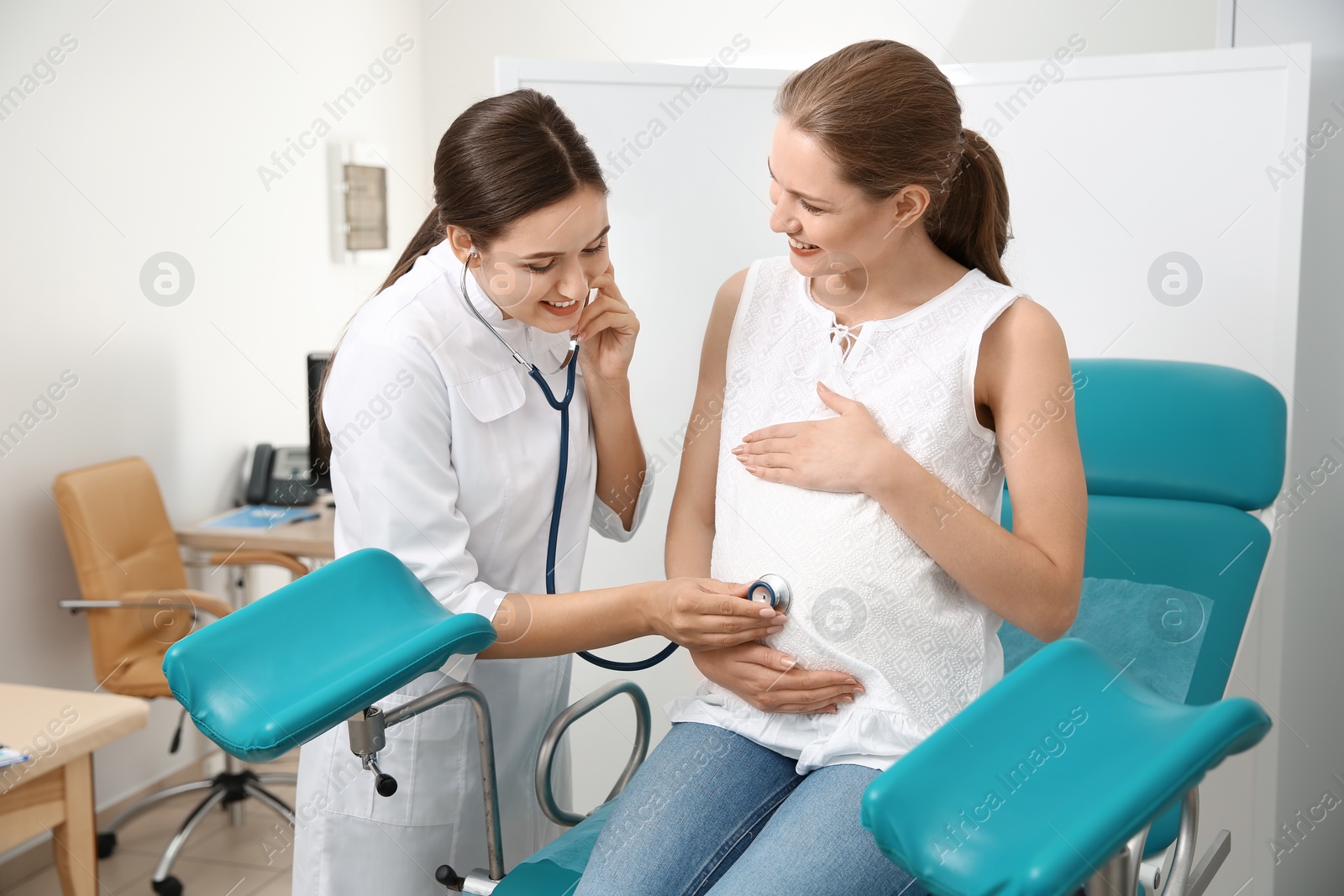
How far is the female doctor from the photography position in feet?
3.94

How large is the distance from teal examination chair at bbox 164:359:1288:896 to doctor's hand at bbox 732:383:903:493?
0.58 ft

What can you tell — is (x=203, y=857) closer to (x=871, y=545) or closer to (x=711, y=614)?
(x=711, y=614)

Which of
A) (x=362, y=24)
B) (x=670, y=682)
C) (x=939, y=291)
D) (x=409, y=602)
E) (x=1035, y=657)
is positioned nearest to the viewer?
(x=1035, y=657)

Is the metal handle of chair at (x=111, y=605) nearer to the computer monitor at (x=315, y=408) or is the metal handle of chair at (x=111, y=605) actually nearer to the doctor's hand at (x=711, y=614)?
the computer monitor at (x=315, y=408)

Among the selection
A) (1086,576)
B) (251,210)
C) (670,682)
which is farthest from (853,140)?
(251,210)

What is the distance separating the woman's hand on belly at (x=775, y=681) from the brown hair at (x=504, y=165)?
0.55 metres

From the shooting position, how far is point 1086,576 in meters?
1.60

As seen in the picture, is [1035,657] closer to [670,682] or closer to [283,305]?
[670,682]

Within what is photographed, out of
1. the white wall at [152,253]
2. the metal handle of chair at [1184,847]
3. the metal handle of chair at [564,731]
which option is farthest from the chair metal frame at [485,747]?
the white wall at [152,253]

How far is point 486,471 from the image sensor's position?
1.29 metres

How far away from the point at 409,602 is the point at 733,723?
0.41m

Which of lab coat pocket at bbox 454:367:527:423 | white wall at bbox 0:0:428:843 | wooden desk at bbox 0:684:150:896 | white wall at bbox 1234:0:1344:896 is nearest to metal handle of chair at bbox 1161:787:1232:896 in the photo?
lab coat pocket at bbox 454:367:527:423

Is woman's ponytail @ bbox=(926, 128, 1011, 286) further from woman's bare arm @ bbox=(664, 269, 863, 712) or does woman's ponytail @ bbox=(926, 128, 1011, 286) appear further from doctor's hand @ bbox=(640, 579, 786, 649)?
doctor's hand @ bbox=(640, 579, 786, 649)

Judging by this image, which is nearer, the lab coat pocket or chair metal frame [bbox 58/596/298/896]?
the lab coat pocket
